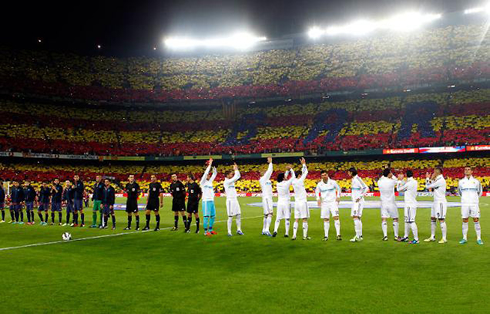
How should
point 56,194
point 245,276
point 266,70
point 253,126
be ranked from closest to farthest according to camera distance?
point 245,276 < point 56,194 < point 253,126 < point 266,70

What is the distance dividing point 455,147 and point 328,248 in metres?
41.4

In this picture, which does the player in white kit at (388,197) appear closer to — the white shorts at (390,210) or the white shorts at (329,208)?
the white shorts at (390,210)

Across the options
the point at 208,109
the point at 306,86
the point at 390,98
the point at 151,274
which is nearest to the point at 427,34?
the point at 390,98

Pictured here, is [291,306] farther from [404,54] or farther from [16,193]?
[404,54]

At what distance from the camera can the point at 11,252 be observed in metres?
13.3

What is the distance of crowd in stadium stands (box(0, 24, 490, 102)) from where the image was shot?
57.8 meters

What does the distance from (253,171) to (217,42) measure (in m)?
31.6

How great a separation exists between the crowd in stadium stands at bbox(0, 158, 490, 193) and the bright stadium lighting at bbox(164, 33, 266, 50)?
26031mm

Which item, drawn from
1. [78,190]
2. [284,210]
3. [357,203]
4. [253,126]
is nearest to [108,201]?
[78,190]

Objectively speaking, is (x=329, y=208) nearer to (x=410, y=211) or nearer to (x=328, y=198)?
(x=328, y=198)

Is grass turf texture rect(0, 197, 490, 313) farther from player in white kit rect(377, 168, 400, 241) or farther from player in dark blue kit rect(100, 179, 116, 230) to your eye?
player in dark blue kit rect(100, 179, 116, 230)

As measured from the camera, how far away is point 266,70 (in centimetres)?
6956

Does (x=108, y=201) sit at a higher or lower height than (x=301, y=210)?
higher

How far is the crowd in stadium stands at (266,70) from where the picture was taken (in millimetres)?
57816
